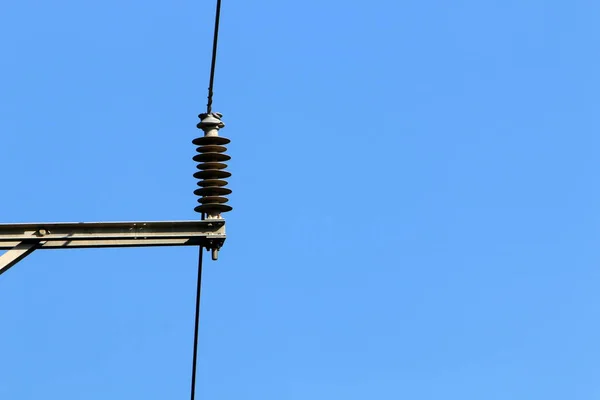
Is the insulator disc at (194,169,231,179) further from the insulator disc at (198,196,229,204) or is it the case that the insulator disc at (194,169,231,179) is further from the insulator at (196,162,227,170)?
the insulator disc at (198,196,229,204)

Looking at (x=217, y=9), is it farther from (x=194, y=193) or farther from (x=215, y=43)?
(x=194, y=193)

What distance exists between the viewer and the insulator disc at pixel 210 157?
784 inches

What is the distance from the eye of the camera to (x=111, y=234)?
1880 cm

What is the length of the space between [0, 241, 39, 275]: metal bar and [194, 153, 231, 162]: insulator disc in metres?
2.27

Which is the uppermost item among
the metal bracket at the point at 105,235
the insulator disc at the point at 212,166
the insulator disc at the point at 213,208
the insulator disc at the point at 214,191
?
the insulator disc at the point at 212,166

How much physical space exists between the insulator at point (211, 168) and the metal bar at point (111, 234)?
0.53 meters

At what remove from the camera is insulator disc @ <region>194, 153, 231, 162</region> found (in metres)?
19.9

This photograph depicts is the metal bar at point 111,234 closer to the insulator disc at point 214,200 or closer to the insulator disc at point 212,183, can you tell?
the insulator disc at point 214,200

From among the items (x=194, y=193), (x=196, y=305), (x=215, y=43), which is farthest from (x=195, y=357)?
(x=215, y=43)

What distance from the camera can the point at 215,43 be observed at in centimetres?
1933

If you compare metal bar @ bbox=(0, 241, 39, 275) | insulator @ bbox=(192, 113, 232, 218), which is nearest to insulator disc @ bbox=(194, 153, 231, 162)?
insulator @ bbox=(192, 113, 232, 218)

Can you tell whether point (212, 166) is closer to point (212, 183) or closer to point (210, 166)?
point (210, 166)

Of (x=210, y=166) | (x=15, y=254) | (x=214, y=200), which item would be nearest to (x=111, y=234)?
(x=15, y=254)

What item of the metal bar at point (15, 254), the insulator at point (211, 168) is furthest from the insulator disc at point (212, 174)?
the metal bar at point (15, 254)
